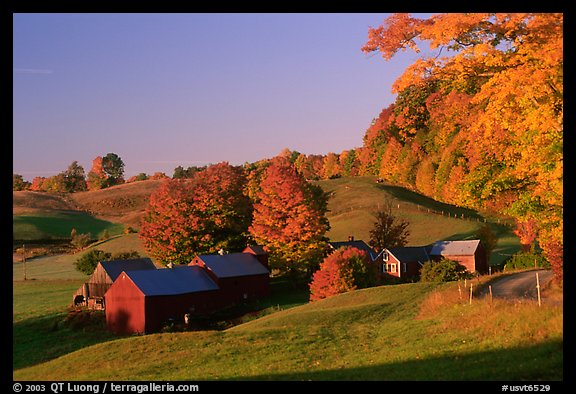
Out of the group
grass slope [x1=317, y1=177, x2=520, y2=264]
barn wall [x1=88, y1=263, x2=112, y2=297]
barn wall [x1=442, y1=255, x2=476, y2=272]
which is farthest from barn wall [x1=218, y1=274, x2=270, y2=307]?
grass slope [x1=317, y1=177, x2=520, y2=264]

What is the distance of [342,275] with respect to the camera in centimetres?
5119

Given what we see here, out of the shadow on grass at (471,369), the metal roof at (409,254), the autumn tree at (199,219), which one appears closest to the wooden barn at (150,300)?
the autumn tree at (199,219)

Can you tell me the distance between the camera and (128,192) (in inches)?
6009

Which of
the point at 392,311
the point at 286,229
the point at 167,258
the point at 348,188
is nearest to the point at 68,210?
the point at 348,188

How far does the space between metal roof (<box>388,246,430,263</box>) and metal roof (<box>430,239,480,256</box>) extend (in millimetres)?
1624

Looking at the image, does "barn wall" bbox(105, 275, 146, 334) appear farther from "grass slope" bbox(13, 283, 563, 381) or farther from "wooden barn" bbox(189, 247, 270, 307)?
"grass slope" bbox(13, 283, 563, 381)

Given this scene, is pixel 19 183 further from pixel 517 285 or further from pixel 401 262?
pixel 517 285

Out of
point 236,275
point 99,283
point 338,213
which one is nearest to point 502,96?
point 236,275

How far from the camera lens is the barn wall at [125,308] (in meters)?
50.2

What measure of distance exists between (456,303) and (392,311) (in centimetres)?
492

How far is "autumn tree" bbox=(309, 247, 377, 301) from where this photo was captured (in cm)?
5094

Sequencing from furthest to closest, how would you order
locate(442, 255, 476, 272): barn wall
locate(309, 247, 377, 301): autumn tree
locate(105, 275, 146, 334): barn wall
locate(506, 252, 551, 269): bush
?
locate(442, 255, 476, 272): barn wall
locate(506, 252, 551, 269): bush
locate(309, 247, 377, 301): autumn tree
locate(105, 275, 146, 334): barn wall
